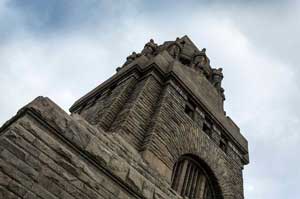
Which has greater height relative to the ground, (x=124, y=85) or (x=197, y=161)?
(x=124, y=85)

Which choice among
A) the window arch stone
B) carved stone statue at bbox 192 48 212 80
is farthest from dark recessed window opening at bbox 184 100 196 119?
carved stone statue at bbox 192 48 212 80

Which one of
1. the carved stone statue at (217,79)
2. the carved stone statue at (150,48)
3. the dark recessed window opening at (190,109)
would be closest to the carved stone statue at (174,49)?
the carved stone statue at (150,48)

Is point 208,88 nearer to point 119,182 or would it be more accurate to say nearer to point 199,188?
point 199,188

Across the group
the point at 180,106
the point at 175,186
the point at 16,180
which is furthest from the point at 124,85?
the point at 16,180

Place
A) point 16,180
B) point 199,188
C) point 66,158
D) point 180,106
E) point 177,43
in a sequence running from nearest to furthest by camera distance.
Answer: point 16,180
point 66,158
point 199,188
point 180,106
point 177,43

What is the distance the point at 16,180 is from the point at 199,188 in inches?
254

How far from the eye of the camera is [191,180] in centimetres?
998

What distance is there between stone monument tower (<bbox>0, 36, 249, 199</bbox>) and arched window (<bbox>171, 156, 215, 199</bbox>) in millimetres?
28

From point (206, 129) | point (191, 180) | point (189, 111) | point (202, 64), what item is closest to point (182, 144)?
point (191, 180)

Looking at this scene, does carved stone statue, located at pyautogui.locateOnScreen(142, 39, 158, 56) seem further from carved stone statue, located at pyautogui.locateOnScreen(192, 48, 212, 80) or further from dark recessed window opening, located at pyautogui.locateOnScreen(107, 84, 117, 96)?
dark recessed window opening, located at pyautogui.locateOnScreen(107, 84, 117, 96)

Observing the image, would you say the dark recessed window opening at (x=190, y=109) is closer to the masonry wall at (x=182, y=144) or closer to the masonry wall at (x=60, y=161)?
the masonry wall at (x=182, y=144)

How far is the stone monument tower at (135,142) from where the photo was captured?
5.04 m

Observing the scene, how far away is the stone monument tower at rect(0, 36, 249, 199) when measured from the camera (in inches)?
199

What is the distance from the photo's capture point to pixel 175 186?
937 cm
